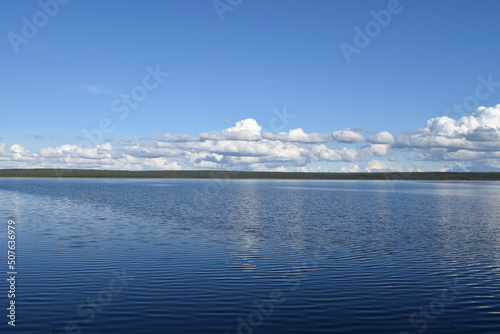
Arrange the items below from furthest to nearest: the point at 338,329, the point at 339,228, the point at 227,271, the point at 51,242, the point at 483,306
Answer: the point at 339,228 < the point at 51,242 < the point at 227,271 < the point at 483,306 < the point at 338,329

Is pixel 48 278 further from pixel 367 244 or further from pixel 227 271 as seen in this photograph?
pixel 367 244

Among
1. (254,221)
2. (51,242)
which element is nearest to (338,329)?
(51,242)

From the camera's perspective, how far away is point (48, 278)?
2422 cm

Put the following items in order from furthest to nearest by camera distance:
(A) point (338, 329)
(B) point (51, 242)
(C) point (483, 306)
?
(B) point (51, 242)
(C) point (483, 306)
(A) point (338, 329)

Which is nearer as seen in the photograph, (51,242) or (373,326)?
(373,326)

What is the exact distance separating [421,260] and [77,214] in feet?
149

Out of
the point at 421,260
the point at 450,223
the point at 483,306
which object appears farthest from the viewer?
the point at 450,223

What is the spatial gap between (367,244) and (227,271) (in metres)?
14.6

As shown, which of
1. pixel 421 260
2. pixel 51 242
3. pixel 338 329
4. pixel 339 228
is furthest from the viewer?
pixel 339 228

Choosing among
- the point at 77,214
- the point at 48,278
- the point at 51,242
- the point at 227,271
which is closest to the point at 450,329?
the point at 227,271

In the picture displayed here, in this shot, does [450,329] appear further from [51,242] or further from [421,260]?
[51,242]

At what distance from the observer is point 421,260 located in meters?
30.3

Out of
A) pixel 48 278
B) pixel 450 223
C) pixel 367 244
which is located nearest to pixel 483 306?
pixel 367 244

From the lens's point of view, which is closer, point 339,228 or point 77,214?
point 339,228
